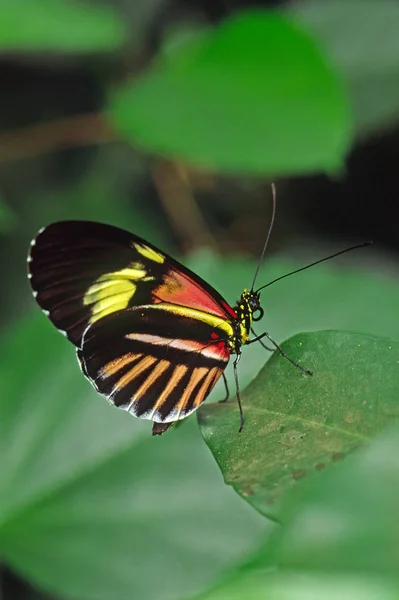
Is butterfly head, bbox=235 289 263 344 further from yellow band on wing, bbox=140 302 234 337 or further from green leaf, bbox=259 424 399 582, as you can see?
green leaf, bbox=259 424 399 582

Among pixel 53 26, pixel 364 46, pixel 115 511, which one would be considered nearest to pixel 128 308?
pixel 115 511

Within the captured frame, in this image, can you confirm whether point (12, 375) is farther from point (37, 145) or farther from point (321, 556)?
point (321, 556)

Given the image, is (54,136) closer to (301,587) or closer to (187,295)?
(187,295)

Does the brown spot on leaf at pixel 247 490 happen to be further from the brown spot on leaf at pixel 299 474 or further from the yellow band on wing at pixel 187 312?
the yellow band on wing at pixel 187 312

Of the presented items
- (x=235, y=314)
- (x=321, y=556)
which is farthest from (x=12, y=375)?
(x=321, y=556)

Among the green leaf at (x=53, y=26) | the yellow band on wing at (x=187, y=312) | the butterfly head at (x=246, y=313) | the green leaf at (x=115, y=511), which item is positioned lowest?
the green leaf at (x=115, y=511)

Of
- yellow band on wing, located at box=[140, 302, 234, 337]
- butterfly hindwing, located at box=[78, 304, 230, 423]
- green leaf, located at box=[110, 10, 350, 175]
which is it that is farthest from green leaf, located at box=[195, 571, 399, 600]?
green leaf, located at box=[110, 10, 350, 175]

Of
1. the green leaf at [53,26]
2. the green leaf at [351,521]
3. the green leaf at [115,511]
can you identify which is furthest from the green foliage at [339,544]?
the green leaf at [53,26]
